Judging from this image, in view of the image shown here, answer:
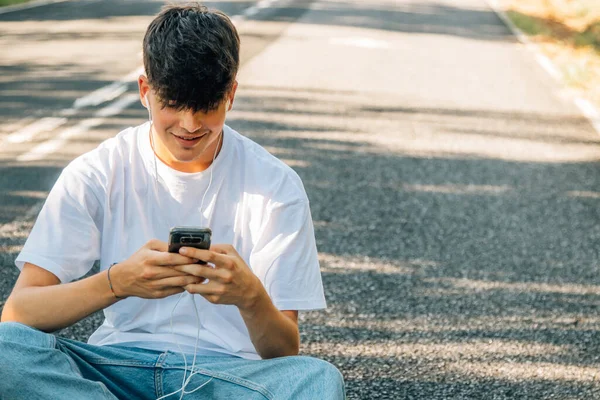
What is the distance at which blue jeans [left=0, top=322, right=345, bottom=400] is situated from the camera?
2.55 metres

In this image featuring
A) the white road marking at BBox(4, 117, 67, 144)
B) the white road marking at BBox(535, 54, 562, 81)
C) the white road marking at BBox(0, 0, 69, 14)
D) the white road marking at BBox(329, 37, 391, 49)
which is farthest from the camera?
the white road marking at BBox(0, 0, 69, 14)

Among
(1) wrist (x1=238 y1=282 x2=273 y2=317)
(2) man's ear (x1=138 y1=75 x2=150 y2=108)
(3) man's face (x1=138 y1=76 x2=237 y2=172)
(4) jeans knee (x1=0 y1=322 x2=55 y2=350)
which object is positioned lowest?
(4) jeans knee (x1=0 y1=322 x2=55 y2=350)

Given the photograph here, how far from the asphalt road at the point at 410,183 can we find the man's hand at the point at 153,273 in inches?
63.8

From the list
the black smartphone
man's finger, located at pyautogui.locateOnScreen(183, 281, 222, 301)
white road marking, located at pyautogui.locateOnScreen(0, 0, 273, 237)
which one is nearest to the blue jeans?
man's finger, located at pyautogui.locateOnScreen(183, 281, 222, 301)

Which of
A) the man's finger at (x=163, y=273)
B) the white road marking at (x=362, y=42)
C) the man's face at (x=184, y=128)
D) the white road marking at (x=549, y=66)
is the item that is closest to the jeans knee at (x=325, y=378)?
the man's finger at (x=163, y=273)

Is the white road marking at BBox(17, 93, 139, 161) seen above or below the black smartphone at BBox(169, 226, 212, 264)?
below

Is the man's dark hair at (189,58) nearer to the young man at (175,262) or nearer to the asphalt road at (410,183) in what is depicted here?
the young man at (175,262)

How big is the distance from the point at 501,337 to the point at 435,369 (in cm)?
53

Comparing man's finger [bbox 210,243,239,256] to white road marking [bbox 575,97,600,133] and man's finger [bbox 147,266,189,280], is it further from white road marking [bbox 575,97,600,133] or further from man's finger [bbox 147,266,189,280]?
white road marking [bbox 575,97,600,133]

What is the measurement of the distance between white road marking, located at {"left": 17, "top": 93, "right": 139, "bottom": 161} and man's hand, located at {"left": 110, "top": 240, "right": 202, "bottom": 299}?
4806 mm

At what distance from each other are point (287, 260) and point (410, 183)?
14.2ft

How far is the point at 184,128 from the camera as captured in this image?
9.05 feet

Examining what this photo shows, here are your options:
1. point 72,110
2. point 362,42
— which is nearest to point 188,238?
point 72,110

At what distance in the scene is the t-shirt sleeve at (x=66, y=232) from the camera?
9.05 feet
